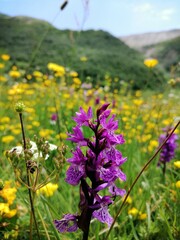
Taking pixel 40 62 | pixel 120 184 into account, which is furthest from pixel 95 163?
pixel 40 62

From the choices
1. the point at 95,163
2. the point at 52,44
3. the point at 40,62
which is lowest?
the point at 95,163

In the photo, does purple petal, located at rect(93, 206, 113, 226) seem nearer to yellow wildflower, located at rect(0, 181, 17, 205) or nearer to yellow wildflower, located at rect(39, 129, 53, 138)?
yellow wildflower, located at rect(0, 181, 17, 205)

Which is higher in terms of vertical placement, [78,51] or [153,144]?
[78,51]

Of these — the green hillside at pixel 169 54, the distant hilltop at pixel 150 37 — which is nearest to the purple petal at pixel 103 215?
the green hillside at pixel 169 54

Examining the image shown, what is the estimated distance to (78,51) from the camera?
16.4m

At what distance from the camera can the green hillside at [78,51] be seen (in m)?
13.5

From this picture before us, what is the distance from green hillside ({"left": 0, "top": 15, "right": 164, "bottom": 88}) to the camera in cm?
1352

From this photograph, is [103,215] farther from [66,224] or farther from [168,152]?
[168,152]

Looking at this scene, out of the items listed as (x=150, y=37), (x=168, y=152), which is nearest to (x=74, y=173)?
(x=168, y=152)

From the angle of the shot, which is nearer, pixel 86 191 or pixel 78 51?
Result: pixel 86 191

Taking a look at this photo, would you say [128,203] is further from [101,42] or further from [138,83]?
[101,42]

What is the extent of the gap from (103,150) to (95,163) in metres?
0.05

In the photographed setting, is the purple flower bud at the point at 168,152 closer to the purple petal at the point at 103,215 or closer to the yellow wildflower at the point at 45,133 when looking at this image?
the yellow wildflower at the point at 45,133

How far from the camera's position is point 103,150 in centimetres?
111
